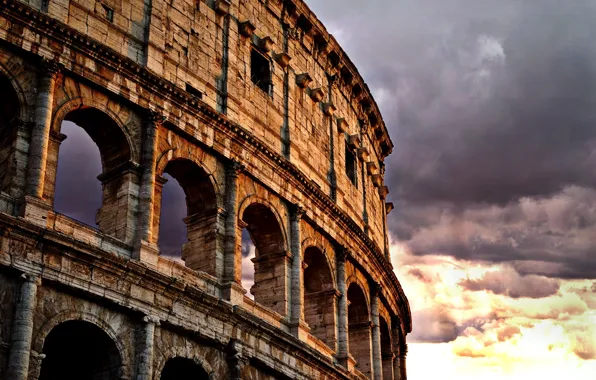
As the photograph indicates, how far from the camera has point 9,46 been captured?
66.3 feet

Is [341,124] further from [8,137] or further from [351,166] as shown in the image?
[8,137]

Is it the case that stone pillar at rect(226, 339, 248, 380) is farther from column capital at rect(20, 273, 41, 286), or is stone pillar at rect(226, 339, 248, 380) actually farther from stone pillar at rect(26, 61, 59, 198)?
stone pillar at rect(26, 61, 59, 198)

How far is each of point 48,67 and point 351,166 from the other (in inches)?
563

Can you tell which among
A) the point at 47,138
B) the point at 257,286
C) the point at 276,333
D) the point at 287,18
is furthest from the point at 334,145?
the point at 47,138

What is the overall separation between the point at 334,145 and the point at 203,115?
310 inches

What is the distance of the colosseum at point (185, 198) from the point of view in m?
19.5

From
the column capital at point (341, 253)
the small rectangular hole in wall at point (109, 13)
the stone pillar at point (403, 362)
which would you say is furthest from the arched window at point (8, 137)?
the stone pillar at point (403, 362)

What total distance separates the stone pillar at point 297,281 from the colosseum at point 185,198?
0.06 meters

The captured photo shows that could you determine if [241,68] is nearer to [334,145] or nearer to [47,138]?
[334,145]

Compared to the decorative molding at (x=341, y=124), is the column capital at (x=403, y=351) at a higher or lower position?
lower

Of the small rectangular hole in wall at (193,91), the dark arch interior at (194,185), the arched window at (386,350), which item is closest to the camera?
the dark arch interior at (194,185)

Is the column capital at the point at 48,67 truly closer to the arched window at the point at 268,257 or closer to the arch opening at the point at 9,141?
the arch opening at the point at 9,141

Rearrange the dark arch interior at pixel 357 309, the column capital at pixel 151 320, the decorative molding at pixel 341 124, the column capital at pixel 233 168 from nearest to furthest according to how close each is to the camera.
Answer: the column capital at pixel 151 320
the column capital at pixel 233 168
the dark arch interior at pixel 357 309
the decorative molding at pixel 341 124

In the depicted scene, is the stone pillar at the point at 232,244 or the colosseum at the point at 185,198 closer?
the colosseum at the point at 185,198
